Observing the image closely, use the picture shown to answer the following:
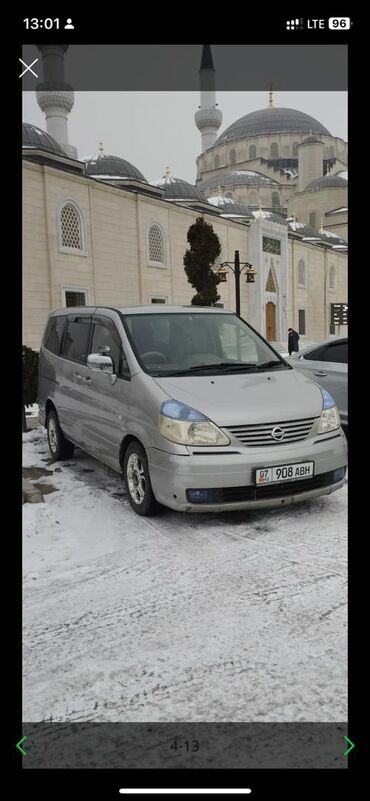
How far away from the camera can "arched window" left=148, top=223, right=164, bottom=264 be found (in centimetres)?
3069

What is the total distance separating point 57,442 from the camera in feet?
21.0

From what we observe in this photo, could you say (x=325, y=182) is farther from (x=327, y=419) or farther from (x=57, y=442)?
(x=327, y=419)

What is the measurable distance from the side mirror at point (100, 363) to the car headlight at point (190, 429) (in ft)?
3.31

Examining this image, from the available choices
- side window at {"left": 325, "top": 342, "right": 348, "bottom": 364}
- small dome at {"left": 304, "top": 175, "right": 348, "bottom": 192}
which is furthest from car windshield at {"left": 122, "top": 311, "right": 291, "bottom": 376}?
small dome at {"left": 304, "top": 175, "right": 348, "bottom": 192}

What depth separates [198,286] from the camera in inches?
861

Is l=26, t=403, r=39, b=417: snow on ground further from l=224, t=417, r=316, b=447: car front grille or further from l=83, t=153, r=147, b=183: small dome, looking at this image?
l=83, t=153, r=147, b=183: small dome

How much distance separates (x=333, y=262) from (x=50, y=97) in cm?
2890

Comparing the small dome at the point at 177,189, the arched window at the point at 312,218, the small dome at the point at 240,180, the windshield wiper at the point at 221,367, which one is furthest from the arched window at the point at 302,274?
the windshield wiper at the point at 221,367

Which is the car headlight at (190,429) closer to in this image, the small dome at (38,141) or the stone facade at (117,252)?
the stone facade at (117,252)

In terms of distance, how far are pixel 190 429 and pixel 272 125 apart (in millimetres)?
72365

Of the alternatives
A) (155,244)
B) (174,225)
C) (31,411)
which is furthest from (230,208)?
(31,411)

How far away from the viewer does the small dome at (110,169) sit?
32125 mm

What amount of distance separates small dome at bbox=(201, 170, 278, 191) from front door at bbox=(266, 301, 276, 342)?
22.4 metres

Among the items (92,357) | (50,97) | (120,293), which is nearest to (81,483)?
(92,357)
